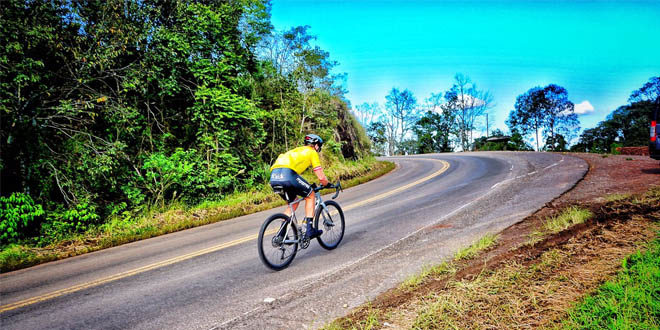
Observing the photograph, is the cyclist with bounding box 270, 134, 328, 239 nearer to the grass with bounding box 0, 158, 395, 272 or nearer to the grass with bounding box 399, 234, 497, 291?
the grass with bounding box 399, 234, 497, 291

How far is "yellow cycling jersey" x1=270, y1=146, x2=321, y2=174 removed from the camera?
4957mm

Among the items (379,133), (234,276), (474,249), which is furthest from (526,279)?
(379,133)

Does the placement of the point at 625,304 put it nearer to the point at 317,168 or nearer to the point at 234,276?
the point at 317,168

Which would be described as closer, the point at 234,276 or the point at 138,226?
the point at 234,276

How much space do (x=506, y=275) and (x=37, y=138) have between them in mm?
10546

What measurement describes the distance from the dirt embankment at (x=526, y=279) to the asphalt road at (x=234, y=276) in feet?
2.05

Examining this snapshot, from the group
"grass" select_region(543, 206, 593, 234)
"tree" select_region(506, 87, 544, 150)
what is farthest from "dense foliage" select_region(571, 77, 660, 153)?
"grass" select_region(543, 206, 593, 234)

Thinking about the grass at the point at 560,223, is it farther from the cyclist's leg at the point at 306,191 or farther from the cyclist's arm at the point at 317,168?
the cyclist's leg at the point at 306,191

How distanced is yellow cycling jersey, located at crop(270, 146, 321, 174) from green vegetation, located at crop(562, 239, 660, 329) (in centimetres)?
356

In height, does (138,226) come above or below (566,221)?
below

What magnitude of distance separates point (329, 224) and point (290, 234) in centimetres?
86

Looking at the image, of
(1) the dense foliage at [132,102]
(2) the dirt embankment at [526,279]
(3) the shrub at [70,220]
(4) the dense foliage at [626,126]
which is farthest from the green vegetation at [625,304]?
(4) the dense foliage at [626,126]

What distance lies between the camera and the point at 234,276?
459cm

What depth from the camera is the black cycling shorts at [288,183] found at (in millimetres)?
4883
